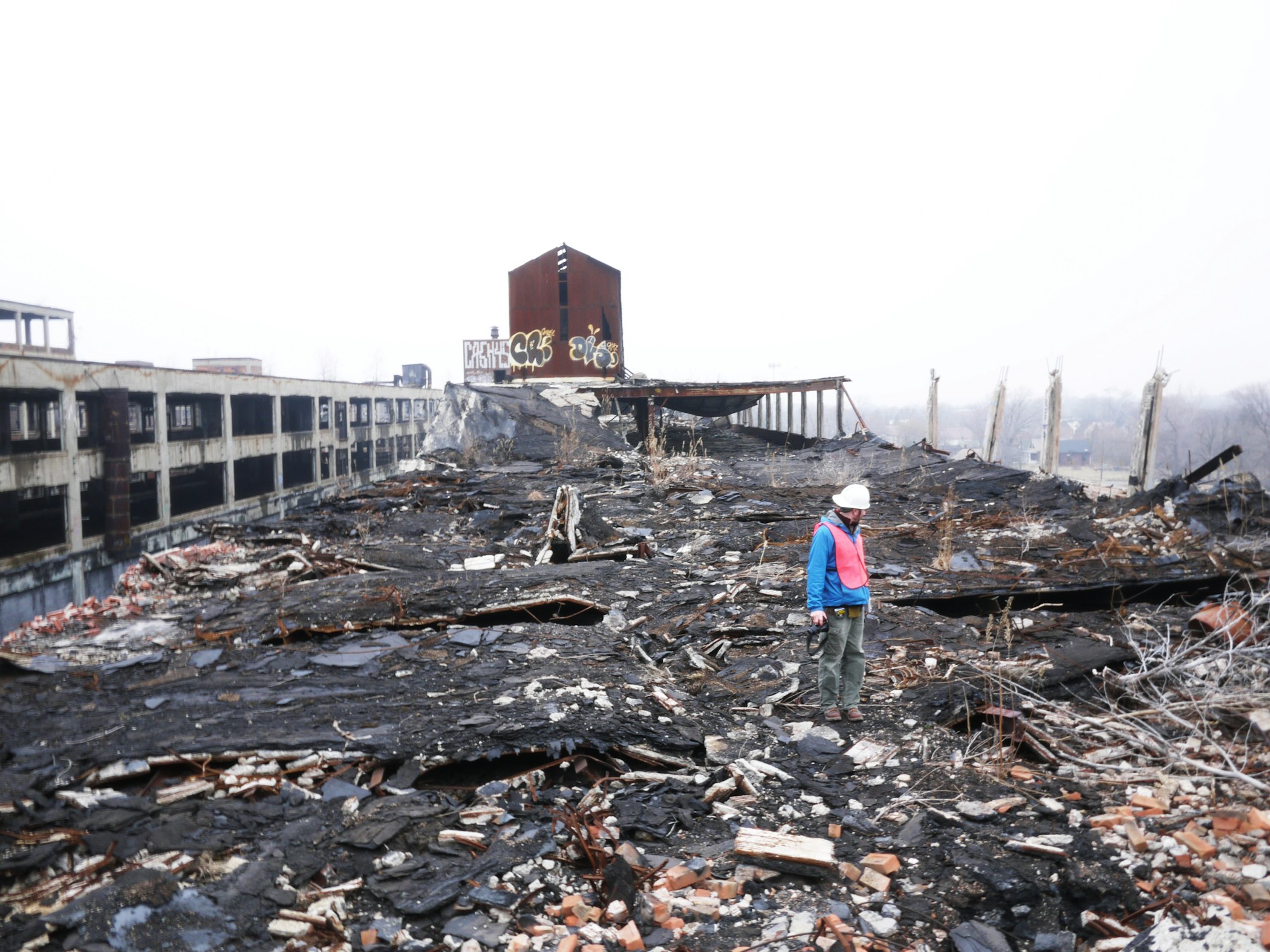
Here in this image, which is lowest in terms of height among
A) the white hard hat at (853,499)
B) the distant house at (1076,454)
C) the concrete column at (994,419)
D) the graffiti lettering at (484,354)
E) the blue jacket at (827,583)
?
the distant house at (1076,454)

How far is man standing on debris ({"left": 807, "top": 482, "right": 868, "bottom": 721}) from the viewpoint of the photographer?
4.66 m

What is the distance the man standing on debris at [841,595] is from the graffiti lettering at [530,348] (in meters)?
23.8

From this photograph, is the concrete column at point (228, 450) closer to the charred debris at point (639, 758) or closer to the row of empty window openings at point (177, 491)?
the row of empty window openings at point (177, 491)

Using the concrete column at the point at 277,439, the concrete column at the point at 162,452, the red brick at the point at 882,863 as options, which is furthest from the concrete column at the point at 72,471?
the red brick at the point at 882,863

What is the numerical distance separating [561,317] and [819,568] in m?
23.9

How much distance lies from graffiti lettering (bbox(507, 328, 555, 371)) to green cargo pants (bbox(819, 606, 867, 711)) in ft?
78.4

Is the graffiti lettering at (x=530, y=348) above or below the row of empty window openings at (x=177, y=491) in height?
above

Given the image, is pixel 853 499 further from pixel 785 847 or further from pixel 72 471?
pixel 72 471

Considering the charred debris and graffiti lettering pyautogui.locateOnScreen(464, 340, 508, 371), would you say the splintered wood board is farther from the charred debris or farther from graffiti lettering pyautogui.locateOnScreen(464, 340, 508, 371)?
graffiti lettering pyautogui.locateOnScreen(464, 340, 508, 371)

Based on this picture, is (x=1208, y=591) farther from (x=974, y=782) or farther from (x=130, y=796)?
(x=130, y=796)

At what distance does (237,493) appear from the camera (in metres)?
31.9

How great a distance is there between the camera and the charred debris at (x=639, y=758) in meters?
2.82

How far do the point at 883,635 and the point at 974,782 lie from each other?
2.30 metres

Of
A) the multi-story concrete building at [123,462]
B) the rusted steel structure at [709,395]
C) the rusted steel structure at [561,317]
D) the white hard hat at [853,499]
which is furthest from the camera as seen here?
the rusted steel structure at [561,317]
